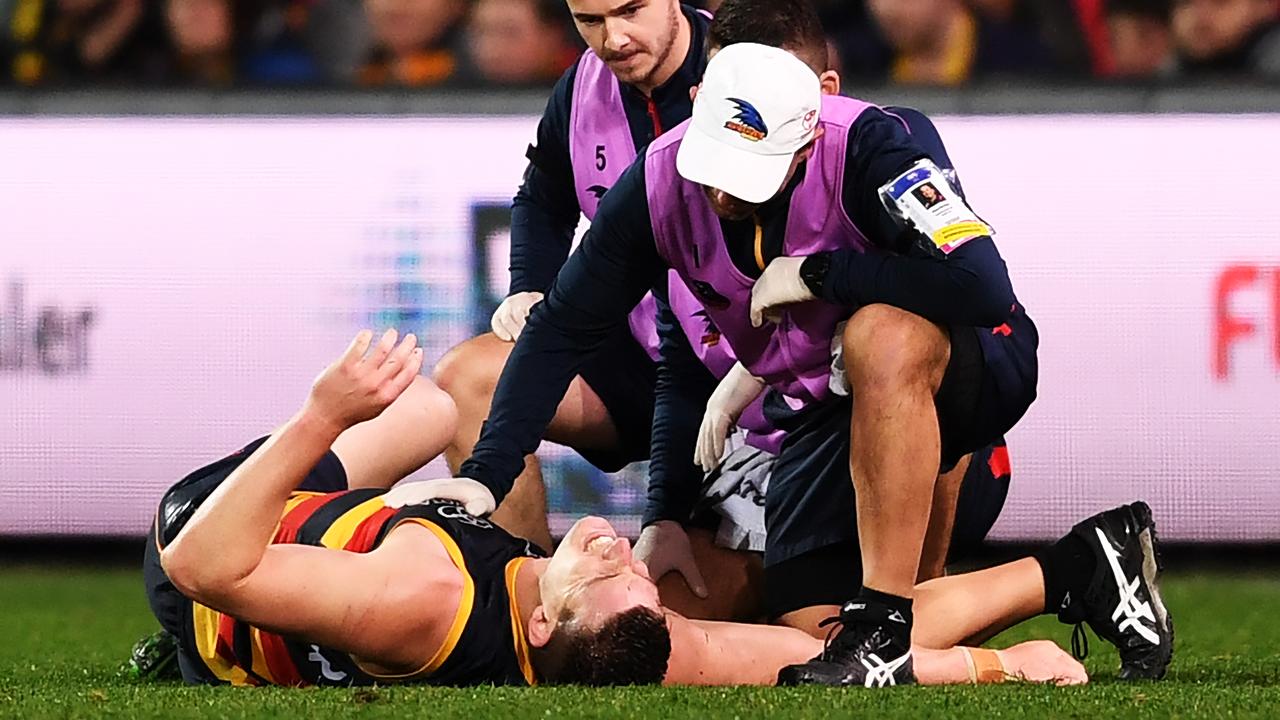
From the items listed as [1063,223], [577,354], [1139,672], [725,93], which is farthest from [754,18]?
[1063,223]

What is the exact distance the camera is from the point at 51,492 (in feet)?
24.4

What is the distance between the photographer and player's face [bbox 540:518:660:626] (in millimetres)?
4242

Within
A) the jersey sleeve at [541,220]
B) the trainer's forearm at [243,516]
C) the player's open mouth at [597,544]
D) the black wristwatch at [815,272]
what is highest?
the black wristwatch at [815,272]

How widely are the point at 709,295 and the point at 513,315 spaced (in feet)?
2.98

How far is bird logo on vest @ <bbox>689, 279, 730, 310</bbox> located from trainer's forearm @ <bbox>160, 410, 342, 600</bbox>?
921 millimetres

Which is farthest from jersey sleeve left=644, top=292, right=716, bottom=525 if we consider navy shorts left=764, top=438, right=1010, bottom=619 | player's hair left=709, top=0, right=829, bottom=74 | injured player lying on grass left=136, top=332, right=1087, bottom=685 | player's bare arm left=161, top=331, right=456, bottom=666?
player's bare arm left=161, top=331, right=456, bottom=666

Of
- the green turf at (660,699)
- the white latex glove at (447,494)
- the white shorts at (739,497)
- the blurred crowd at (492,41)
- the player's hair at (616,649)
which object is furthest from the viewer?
the blurred crowd at (492,41)

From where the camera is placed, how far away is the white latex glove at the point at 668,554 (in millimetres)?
5180

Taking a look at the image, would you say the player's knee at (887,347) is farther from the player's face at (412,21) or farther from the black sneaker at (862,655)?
the player's face at (412,21)

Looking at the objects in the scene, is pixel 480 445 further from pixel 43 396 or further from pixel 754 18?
pixel 43 396

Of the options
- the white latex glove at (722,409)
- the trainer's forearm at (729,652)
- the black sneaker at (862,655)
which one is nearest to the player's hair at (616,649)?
the trainer's forearm at (729,652)

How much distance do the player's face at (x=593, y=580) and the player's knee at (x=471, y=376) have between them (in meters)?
1.16

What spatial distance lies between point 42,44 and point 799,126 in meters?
4.49

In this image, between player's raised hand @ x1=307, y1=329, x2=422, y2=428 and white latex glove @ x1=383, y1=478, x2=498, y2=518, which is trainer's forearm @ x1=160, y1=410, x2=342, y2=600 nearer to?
player's raised hand @ x1=307, y1=329, x2=422, y2=428
